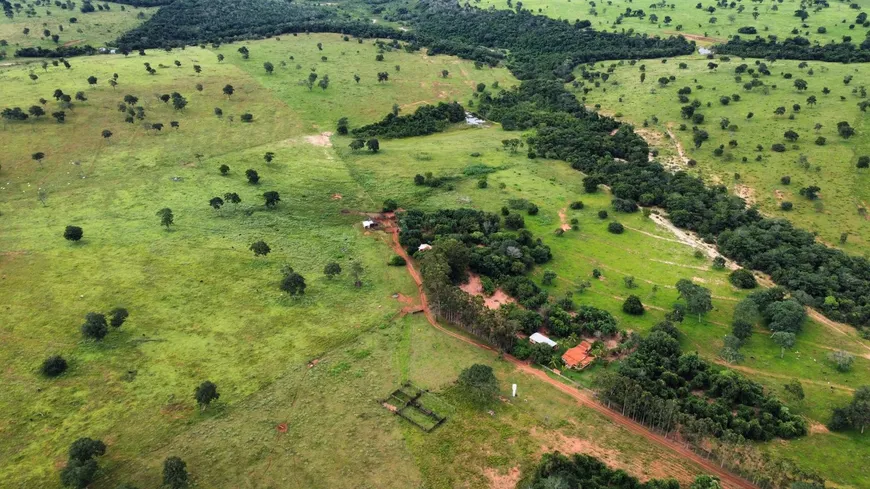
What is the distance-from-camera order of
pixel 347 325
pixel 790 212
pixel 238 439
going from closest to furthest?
pixel 238 439 → pixel 347 325 → pixel 790 212

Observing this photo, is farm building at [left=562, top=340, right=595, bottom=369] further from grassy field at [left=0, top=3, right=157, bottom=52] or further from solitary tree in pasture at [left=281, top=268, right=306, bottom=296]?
grassy field at [left=0, top=3, right=157, bottom=52]

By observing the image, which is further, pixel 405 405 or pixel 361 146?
pixel 361 146

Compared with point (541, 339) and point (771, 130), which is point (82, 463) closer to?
point (541, 339)

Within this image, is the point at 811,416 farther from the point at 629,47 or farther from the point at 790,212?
the point at 629,47

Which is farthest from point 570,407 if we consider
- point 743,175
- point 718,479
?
point 743,175

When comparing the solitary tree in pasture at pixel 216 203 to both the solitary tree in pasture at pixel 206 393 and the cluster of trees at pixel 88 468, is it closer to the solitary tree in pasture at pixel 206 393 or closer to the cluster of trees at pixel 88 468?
the solitary tree in pasture at pixel 206 393

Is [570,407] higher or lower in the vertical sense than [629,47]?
lower

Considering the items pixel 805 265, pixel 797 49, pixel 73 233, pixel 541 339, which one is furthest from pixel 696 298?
pixel 797 49
